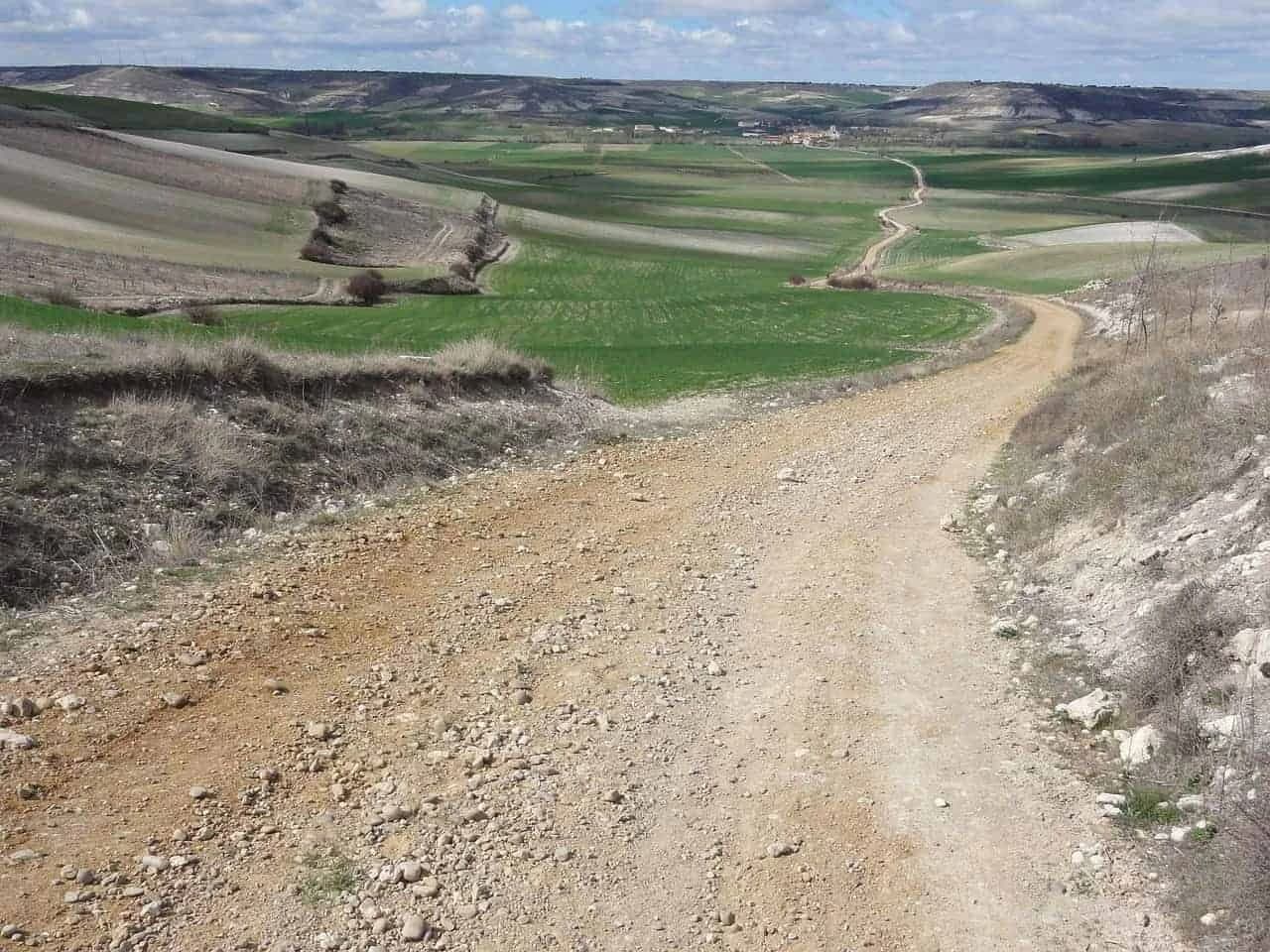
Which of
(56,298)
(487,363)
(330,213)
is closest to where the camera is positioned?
(487,363)

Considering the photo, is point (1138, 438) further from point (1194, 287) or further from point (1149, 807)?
point (1194, 287)

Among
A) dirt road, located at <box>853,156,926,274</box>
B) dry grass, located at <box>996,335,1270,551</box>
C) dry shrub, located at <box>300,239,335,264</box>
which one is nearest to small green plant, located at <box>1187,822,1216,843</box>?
dry grass, located at <box>996,335,1270,551</box>

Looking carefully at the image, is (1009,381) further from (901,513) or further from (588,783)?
(588,783)

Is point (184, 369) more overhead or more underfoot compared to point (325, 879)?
more overhead

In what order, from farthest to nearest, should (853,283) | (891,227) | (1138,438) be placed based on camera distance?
(891,227)
(853,283)
(1138,438)

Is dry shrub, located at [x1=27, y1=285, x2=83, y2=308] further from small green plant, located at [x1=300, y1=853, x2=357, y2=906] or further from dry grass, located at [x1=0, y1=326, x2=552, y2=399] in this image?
small green plant, located at [x1=300, y1=853, x2=357, y2=906]

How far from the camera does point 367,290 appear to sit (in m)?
53.6

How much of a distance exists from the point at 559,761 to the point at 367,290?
4801 cm

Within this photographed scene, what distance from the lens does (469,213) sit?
306 ft

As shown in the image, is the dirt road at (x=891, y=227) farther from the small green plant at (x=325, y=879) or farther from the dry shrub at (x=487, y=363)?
the small green plant at (x=325, y=879)

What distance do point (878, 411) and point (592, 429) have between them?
28.2ft

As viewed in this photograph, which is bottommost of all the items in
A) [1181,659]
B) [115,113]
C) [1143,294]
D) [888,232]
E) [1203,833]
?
[1203,833]

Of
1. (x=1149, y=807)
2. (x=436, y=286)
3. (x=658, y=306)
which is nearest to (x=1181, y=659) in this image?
(x=1149, y=807)

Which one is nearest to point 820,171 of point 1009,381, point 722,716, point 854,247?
point 854,247
